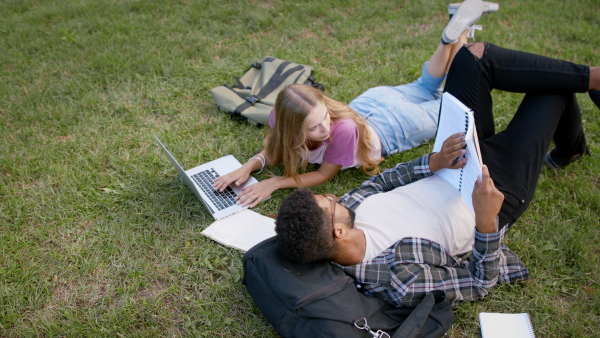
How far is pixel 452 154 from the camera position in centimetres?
252

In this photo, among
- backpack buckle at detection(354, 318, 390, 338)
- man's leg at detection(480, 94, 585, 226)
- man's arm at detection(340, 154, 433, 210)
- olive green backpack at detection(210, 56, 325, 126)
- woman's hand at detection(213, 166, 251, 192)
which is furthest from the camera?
olive green backpack at detection(210, 56, 325, 126)

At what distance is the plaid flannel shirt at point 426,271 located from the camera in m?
2.29

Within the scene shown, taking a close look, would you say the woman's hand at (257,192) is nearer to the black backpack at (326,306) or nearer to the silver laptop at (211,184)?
the silver laptop at (211,184)

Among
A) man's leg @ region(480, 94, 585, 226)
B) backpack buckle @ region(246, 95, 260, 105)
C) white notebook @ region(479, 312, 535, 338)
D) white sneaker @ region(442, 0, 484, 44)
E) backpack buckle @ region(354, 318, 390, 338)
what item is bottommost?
white notebook @ region(479, 312, 535, 338)

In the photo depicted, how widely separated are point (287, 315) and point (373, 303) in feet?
1.66

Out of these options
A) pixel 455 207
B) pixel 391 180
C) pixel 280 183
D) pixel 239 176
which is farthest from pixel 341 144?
pixel 455 207

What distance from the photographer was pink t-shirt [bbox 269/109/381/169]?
321 cm

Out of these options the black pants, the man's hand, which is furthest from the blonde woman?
the man's hand

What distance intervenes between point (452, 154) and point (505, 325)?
115 cm

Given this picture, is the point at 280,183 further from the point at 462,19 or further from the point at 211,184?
the point at 462,19

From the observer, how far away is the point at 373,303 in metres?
2.28

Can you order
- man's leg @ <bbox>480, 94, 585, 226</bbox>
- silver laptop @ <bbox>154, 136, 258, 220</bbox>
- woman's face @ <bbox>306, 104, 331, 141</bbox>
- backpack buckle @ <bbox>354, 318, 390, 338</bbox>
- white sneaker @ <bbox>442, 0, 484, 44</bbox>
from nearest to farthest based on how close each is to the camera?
backpack buckle @ <bbox>354, 318, 390, 338</bbox> < man's leg @ <bbox>480, 94, 585, 226</bbox> < woman's face @ <bbox>306, 104, 331, 141</bbox> < silver laptop @ <bbox>154, 136, 258, 220</bbox> < white sneaker @ <bbox>442, 0, 484, 44</bbox>

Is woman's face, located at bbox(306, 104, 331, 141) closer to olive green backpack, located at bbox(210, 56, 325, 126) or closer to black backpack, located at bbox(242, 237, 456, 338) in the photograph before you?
black backpack, located at bbox(242, 237, 456, 338)

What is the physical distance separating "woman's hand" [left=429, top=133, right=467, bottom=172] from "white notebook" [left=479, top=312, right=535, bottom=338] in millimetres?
1001
